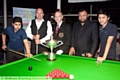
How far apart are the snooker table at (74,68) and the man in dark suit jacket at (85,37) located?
0.68 meters

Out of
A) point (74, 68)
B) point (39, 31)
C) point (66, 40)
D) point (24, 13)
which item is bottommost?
point (74, 68)

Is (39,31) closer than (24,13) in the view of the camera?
Yes

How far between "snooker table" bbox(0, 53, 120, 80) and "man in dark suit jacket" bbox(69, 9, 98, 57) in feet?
2.23

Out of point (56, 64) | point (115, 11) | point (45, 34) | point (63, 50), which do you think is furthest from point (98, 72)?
point (115, 11)

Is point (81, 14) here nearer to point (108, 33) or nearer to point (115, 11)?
point (108, 33)

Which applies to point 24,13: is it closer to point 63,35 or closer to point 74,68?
point 63,35

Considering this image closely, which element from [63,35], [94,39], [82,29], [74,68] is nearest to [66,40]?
[63,35]

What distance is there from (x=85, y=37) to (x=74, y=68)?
1184 millimetres

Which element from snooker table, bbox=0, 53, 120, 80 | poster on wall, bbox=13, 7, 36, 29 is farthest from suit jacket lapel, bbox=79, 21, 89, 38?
poster on wall, bbox=13, 7, 36, 29

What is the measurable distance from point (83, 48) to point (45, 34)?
86 cm

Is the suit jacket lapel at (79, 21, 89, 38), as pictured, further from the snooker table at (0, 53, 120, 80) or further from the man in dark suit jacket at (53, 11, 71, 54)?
the snooker table at (0, 53, 120, 80)

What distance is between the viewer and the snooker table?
170 centimetres

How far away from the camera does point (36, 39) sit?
314cm

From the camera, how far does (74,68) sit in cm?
195
